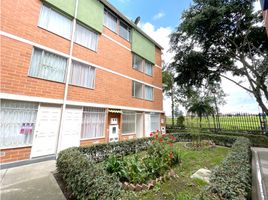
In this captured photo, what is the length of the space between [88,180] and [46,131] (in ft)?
18.2

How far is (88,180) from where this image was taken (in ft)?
9.82

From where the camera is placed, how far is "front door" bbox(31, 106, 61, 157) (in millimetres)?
6822

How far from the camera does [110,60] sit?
11.3 metres

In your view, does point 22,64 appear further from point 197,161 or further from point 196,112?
point 196,112

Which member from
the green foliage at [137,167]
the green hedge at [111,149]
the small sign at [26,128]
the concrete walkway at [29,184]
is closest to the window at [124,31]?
the green hedge at [111,149]

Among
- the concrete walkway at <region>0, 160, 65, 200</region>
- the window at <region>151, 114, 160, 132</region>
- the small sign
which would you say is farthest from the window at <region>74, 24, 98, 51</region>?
the window at <region>151, 114, 160, 132</region>

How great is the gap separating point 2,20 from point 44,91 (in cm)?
354

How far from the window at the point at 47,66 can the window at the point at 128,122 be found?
627 cm

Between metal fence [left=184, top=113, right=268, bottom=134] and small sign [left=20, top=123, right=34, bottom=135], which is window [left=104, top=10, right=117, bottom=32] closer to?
small sign [left=20, top=123, right=34, bottom=135]

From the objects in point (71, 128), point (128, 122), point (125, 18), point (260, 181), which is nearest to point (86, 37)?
point (125, 18)

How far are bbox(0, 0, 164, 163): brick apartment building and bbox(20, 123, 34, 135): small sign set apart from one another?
0.13 feet

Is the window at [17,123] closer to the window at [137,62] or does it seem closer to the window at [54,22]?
the window at [54,22]

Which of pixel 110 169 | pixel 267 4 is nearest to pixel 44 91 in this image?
pixel 110 169

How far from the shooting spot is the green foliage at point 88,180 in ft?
8.53
